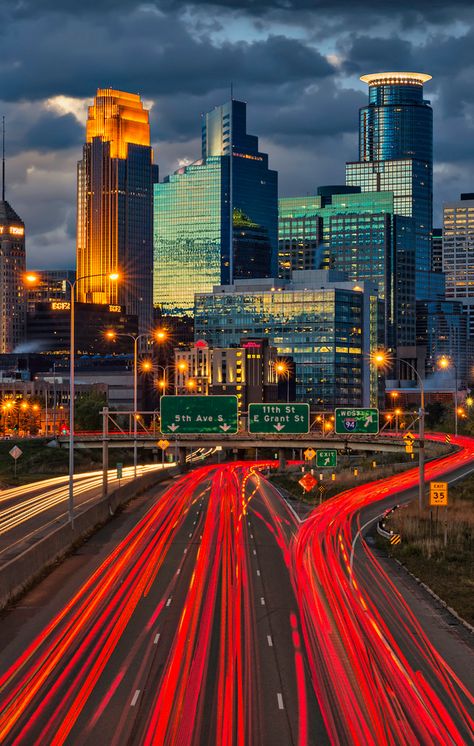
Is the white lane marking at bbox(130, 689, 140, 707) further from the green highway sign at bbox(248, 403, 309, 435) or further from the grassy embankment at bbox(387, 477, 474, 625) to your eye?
the green highway sign at bbox(248, 403, 309, 435)

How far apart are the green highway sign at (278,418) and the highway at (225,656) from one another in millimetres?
27212

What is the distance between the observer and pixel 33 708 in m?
28.3

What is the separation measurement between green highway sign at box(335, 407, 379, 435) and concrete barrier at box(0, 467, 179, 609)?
16.3 m

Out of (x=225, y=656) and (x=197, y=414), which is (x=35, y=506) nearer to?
(x=197, y=414)

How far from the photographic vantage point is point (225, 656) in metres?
34.2

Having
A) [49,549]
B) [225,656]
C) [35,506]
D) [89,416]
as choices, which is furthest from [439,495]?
[89,416]

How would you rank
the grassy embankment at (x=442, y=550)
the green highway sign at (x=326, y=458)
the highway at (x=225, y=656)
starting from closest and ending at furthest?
the highway at (x=225, y=656) < the grassy embankment at (x=442, y=550) < the green highway sign at (x=326, y=458)

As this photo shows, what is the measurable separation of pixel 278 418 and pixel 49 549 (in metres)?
38.3

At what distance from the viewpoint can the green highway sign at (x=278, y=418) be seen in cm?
8788

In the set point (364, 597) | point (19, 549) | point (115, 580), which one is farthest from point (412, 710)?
point (19, 549)

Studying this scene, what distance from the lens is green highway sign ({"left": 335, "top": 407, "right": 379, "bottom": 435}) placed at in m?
87.6

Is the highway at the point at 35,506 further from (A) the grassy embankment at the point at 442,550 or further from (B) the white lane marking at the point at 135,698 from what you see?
(B) the white lane marking at the point at 135,698

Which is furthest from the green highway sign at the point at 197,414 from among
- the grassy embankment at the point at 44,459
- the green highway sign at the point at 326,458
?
the grassy embankment at the point at 44,459

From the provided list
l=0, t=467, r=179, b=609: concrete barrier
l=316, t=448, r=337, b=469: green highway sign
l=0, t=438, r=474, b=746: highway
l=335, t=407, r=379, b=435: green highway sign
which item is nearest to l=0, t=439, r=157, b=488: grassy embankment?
l=316, t=448, r=337, b=469: green highway sign
